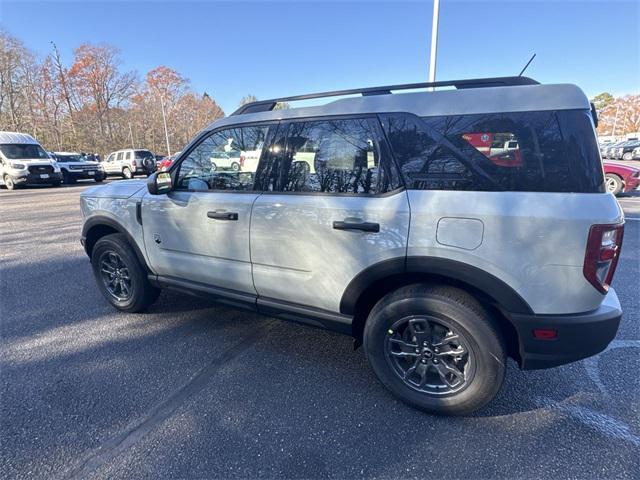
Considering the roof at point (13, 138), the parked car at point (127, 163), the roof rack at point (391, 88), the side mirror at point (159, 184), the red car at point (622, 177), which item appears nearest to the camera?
the roof rack at point (391, 88)

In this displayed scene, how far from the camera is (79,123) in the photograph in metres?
46.0

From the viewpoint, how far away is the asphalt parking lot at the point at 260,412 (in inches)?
71.4

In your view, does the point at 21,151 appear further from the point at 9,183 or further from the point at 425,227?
the point at 425,227

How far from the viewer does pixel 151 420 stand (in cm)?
213

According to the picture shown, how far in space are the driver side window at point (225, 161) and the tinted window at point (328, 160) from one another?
17 centimetres

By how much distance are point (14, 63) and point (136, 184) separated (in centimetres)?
5066

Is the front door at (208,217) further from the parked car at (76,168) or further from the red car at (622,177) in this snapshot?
the parked car at (76,168)

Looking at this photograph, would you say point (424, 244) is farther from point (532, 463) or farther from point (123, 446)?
point (123, 446)

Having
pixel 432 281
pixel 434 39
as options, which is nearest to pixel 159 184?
→ pixel 432 281

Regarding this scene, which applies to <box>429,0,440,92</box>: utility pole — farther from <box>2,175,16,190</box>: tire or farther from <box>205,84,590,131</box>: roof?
<box>2,175,16,190</box>: tire

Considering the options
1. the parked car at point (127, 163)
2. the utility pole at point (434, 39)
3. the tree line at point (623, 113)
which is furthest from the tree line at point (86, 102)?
the tree line at point (623, 113)

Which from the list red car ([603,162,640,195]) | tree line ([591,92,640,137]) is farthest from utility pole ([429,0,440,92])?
tree line ([591,92,640,137])

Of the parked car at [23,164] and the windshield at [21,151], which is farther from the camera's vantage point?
the windshield at [21,151]

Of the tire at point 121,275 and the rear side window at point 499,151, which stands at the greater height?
the rear side window at point 499,151
